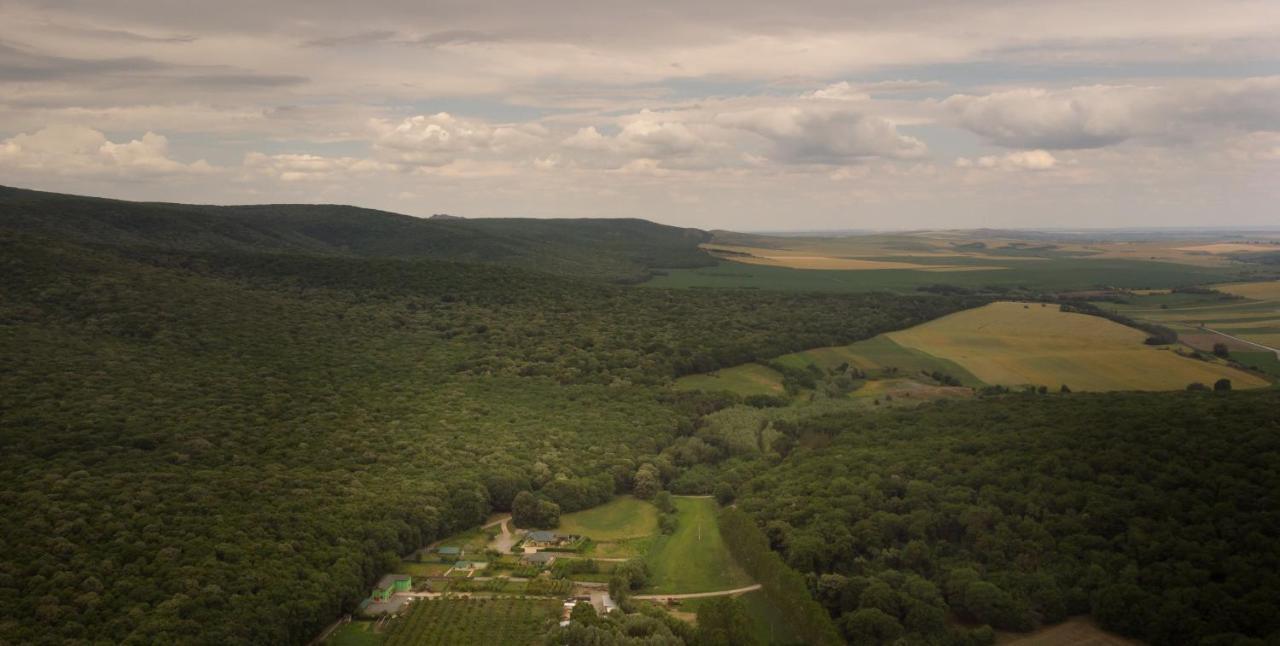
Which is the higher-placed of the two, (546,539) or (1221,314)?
(1221,314)

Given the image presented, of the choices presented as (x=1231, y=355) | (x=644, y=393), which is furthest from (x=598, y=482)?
(x=1231, y=355)

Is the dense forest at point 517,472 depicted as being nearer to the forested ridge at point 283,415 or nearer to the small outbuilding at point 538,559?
the forested ridge at point 283,415

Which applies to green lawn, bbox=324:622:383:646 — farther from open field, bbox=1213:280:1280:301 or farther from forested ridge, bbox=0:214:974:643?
open field, bbox=1213:280:1280:301

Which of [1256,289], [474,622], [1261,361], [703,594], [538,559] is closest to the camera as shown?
[474,622]

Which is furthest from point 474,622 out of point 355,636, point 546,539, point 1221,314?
point 1221,314

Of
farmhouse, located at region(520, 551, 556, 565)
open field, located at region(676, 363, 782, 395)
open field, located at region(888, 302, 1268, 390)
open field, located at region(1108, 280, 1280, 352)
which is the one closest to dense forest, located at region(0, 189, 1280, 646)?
open field, located at region(676, 363, 782, 395)

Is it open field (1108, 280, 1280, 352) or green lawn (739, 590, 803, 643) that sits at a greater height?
open field (1108, 280, 1280, 352)

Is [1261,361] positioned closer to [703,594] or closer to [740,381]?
[740,381]
